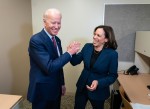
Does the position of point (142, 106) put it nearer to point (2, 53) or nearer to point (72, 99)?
point (72, 99)

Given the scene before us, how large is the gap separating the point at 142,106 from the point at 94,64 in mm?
672

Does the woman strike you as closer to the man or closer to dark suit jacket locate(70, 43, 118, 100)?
dark suit jacket locate(70, 43, 118, 100)

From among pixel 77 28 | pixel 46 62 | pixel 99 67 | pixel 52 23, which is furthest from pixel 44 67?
pixel 77 28

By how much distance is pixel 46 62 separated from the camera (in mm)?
1352

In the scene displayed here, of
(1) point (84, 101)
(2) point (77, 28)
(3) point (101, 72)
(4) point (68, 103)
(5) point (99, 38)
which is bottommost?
(4) point (68, 103)

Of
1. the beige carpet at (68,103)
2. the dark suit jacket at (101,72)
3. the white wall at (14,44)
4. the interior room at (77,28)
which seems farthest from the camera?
the beige carpet at (68,103)

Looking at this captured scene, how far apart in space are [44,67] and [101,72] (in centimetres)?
69

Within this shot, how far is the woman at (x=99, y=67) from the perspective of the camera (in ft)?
5.62

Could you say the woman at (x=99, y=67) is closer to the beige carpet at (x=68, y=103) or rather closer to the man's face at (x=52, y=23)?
the man's face at (x=52, y=23)

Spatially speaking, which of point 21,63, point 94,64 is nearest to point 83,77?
point 94,64

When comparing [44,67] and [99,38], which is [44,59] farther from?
[99,38]

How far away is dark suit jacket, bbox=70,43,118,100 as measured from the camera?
5.62ft

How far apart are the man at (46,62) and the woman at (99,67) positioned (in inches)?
13.5

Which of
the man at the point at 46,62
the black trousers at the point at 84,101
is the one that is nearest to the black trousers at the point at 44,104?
the man at the point at 46,62
